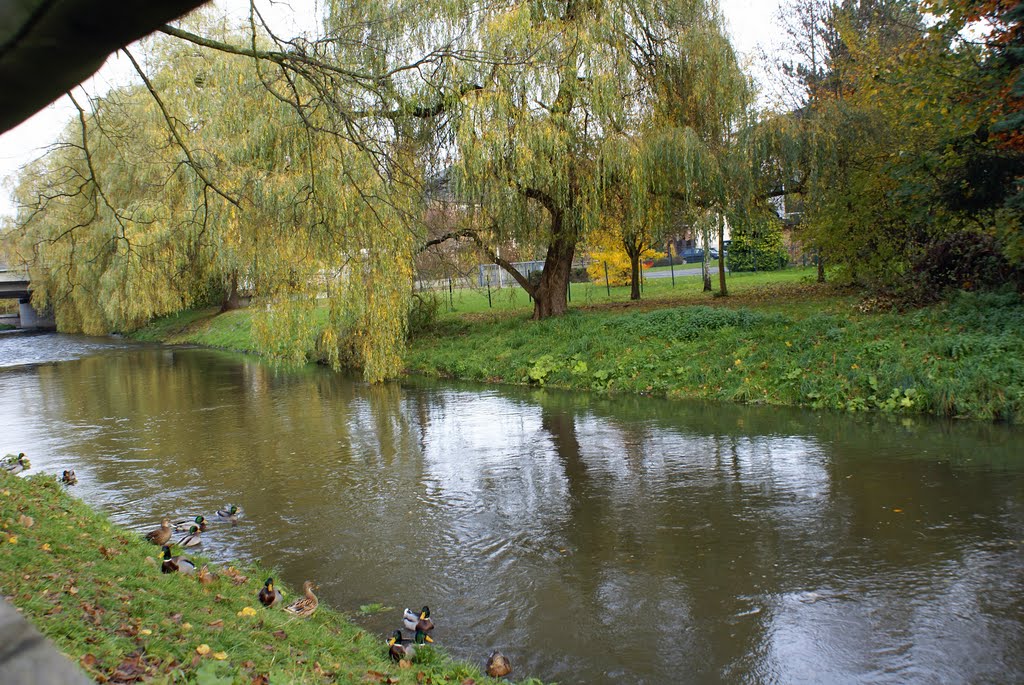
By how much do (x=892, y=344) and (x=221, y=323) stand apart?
92.5 ft

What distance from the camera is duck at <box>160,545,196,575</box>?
6.41 metres

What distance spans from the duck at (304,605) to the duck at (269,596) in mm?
107

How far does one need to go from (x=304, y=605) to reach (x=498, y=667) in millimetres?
1709

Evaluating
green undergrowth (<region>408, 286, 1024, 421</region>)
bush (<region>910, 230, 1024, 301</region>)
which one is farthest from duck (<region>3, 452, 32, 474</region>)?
bush (<region>910, 230, 1024, 301</region>)

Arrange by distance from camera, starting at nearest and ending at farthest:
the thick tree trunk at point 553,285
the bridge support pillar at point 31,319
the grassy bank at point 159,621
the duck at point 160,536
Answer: the grassy bank at point 159,621, the duck at point 160,536, the thick tree trunk at point 553,285, the bridge support pillar at point 31,319

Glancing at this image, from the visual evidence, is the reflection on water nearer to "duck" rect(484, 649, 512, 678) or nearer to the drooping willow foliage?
"duck" rect(484, 649, 512, 678)

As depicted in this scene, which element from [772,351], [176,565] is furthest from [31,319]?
[176,565]

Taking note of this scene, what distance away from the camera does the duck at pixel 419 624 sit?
5.71 m

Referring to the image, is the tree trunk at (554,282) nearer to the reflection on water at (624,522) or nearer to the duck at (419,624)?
the reflection on water at (624,522)

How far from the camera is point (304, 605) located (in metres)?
6.16

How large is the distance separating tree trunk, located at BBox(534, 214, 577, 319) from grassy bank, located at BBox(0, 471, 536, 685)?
14.7 m

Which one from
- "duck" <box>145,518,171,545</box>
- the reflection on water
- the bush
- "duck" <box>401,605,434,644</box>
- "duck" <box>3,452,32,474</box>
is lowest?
the reflection on water

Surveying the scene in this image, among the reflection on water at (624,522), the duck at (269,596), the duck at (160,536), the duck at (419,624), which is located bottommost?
the reflection on water at (624,522)

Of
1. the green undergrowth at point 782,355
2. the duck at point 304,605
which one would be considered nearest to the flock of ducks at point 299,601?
the duck at point 304,605
